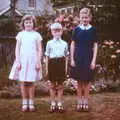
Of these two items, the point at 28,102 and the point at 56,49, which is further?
the point at 28,102

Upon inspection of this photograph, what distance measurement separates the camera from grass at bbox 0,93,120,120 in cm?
744

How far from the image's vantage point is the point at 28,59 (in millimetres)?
7539

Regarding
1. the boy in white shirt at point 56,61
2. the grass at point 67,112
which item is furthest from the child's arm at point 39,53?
the grass at point 67,112

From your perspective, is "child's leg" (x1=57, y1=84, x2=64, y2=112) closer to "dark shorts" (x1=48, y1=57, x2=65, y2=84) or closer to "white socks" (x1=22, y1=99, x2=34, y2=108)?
"dark shorts" (x1=48, y1=57, x2=65, y2=84)

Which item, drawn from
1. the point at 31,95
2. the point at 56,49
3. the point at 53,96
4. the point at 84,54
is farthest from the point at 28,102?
the point at 84,54

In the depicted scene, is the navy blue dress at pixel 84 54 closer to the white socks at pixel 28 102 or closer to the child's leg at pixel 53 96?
the child's leg at pixel 53 96

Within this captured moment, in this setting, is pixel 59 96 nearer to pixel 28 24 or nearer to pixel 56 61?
pixel 56 61

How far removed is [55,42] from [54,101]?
94 centimetres

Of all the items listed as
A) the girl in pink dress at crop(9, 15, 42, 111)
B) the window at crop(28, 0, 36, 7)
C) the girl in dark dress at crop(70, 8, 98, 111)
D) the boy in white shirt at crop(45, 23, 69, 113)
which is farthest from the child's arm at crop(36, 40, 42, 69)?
the window at crop(28, 0, 36, 7)

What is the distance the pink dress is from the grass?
578 millimetres

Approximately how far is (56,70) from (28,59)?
47 cm

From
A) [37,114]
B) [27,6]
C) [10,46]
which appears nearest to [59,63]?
[37,114]

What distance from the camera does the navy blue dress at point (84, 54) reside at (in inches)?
297

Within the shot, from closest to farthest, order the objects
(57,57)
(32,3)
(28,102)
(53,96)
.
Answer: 1. (57,57)
2. (53,96)
3. (28,102)
4. (32,3)
